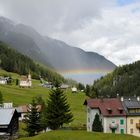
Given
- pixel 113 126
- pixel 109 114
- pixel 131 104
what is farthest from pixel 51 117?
pixel 131 104

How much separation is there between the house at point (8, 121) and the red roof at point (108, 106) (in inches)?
910

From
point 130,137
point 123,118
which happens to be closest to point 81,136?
point 130,137

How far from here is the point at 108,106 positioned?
109188 mm

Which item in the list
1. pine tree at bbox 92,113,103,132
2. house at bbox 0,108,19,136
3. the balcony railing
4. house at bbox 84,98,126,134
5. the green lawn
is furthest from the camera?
house at bbox 84,98,126,134

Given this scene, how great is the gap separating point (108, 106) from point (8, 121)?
29.7m

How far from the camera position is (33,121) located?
9050 centimetres

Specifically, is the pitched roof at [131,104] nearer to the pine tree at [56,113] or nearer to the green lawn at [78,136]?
the pine tree at [56,113]

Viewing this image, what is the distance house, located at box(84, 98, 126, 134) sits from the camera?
347 feet

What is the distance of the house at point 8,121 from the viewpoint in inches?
3664

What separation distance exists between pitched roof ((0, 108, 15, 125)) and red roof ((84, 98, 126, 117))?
2472 cm

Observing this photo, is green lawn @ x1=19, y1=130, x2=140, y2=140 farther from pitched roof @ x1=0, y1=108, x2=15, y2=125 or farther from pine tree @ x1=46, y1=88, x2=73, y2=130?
pitched roof @ x1=0, y1=108, x2=15, y2=125

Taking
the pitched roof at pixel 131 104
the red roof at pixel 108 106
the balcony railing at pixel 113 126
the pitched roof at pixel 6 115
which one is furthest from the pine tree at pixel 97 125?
the pitched roof at pixel 6 115

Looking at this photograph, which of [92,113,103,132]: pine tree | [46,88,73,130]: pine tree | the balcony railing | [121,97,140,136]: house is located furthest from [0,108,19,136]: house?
[121,97,140,136]: house

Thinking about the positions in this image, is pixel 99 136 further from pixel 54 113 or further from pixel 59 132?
pixel 54 113
